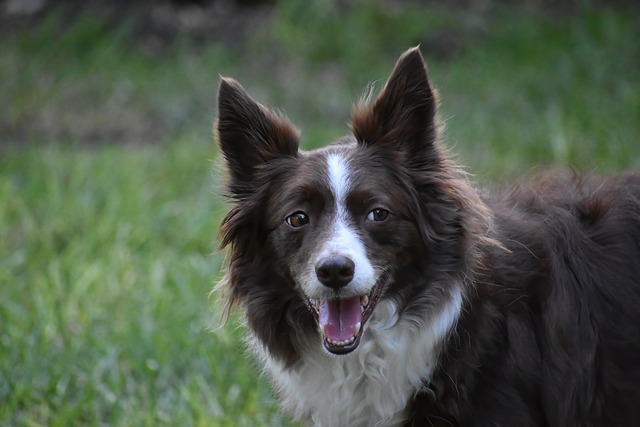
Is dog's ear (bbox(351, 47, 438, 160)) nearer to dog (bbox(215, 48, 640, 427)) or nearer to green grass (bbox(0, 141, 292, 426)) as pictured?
dog (bbox(215, 48, 640, 427))

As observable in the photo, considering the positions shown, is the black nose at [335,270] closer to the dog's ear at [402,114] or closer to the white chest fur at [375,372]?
the white chest fur at [375,372]

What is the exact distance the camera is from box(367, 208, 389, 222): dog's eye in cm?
356

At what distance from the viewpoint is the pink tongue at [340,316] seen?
3463mm

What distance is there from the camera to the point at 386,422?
11.7 feet

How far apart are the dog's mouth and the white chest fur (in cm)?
12

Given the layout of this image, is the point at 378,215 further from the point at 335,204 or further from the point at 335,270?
the point at 335,270

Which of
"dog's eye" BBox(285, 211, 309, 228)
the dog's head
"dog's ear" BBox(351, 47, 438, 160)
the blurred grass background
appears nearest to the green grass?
the blurred grass background

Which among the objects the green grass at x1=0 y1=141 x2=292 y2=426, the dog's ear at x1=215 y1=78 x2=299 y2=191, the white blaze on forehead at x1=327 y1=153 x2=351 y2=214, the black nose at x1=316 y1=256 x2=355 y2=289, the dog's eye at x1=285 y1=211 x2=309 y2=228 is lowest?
the green grass at x1=0 y1=141 x2=292 y2=426

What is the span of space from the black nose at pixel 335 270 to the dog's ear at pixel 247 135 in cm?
70

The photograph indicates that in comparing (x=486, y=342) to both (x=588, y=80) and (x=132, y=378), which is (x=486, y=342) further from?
(x=588, y=80)

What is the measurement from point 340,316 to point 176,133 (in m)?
6.43

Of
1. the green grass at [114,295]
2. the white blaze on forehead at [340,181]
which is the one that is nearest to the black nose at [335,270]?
the white blaze on forehead at [340,181]

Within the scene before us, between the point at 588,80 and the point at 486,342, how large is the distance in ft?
22.1

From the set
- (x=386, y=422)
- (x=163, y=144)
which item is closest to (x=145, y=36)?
(x=163, y=144)
